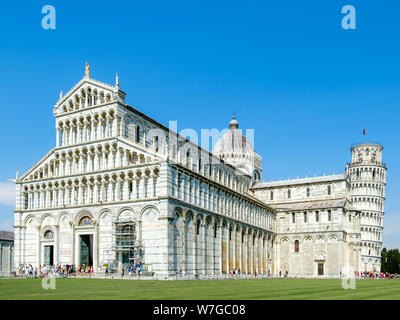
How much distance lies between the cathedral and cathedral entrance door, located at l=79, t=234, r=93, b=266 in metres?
0.12

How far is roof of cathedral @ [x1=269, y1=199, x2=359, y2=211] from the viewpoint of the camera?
7931 centimetres

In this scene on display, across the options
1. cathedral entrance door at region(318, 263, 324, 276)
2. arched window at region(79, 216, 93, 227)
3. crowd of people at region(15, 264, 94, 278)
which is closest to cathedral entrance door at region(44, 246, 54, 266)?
crowd of people at region(15, 264, 94, 278)

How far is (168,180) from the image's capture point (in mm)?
50469

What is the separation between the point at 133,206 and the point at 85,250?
956 centimetres

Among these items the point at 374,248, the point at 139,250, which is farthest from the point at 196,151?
the point at 374,248

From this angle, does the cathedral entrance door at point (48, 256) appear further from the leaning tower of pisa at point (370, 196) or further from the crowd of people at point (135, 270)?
the leaning tower of pisa at point (370, 196)

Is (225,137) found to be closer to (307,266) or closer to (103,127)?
(307,266)

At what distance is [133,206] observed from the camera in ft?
172

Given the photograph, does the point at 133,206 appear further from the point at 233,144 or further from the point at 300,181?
the point at 233,144

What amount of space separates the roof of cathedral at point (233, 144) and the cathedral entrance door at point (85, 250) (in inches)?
1673

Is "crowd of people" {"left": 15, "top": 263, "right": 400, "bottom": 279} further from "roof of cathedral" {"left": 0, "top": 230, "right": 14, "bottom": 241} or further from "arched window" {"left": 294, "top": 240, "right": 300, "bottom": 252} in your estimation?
"arched window" {"left": 294, "top": 240, "right": 300, "bottom": 252}

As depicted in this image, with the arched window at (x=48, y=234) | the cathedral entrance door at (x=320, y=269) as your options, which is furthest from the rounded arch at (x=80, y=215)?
the cathedral entrance door at (x=320, y=269)

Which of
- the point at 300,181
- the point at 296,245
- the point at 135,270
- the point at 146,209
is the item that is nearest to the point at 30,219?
the point at 146,209

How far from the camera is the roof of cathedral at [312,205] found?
260ft
